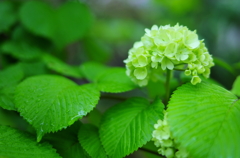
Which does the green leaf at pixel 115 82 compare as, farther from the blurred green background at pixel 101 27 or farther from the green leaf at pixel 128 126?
the blurred green background at pixel 101 27

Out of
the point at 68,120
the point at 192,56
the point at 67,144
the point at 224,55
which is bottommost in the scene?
the point at 67,144

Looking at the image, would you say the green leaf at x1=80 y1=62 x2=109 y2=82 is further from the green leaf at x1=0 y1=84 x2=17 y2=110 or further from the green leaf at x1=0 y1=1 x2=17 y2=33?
the green leaf at x1=0 y1=1 x2=17 y2=33

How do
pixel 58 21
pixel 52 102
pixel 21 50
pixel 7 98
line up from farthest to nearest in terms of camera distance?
pixel 58 21 → pixel 21 50 → pixel 7 98 → pixel 52 102

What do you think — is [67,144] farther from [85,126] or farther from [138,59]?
[138,59]

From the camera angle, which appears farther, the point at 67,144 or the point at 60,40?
the point at 60,40

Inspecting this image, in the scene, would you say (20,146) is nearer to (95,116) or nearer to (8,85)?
(8,85)

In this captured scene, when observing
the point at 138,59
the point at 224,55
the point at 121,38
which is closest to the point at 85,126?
the point at 138,59

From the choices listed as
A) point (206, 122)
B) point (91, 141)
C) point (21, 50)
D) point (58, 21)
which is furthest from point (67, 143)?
point (58, 21)

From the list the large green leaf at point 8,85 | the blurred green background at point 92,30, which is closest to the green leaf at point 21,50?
the blurred green background at point 92,30
